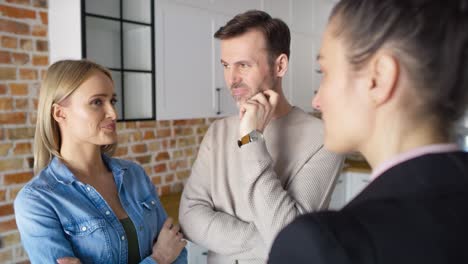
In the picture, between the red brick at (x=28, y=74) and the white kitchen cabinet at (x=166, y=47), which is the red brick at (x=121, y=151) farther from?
the red brick at (x=28, y=74)

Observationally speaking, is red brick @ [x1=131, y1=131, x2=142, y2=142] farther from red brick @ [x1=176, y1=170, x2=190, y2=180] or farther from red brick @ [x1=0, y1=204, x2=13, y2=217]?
red brick @ [x1=0, y1=204, x2=13, y2=217]

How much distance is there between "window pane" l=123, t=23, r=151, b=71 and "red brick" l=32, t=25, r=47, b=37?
437 millimetres

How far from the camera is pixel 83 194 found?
1.30 meters

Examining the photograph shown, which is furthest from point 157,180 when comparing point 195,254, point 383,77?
point 383,77

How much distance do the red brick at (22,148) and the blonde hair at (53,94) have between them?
871 millimetres

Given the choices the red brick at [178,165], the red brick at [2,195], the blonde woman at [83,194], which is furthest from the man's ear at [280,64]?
the red brick at [178,165]

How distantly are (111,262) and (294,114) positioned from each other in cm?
75

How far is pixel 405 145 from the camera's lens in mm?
540

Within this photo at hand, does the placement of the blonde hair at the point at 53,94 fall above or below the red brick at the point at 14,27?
below

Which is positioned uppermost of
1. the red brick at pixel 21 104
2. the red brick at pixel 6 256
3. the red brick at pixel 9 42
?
the red brick at pixel 9 42

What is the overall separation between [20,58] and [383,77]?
2106 mm

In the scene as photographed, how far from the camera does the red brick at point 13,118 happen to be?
206 cm

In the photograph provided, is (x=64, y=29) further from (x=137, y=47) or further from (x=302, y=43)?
(x=302, y=43)

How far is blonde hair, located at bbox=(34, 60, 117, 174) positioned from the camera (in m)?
1.33
